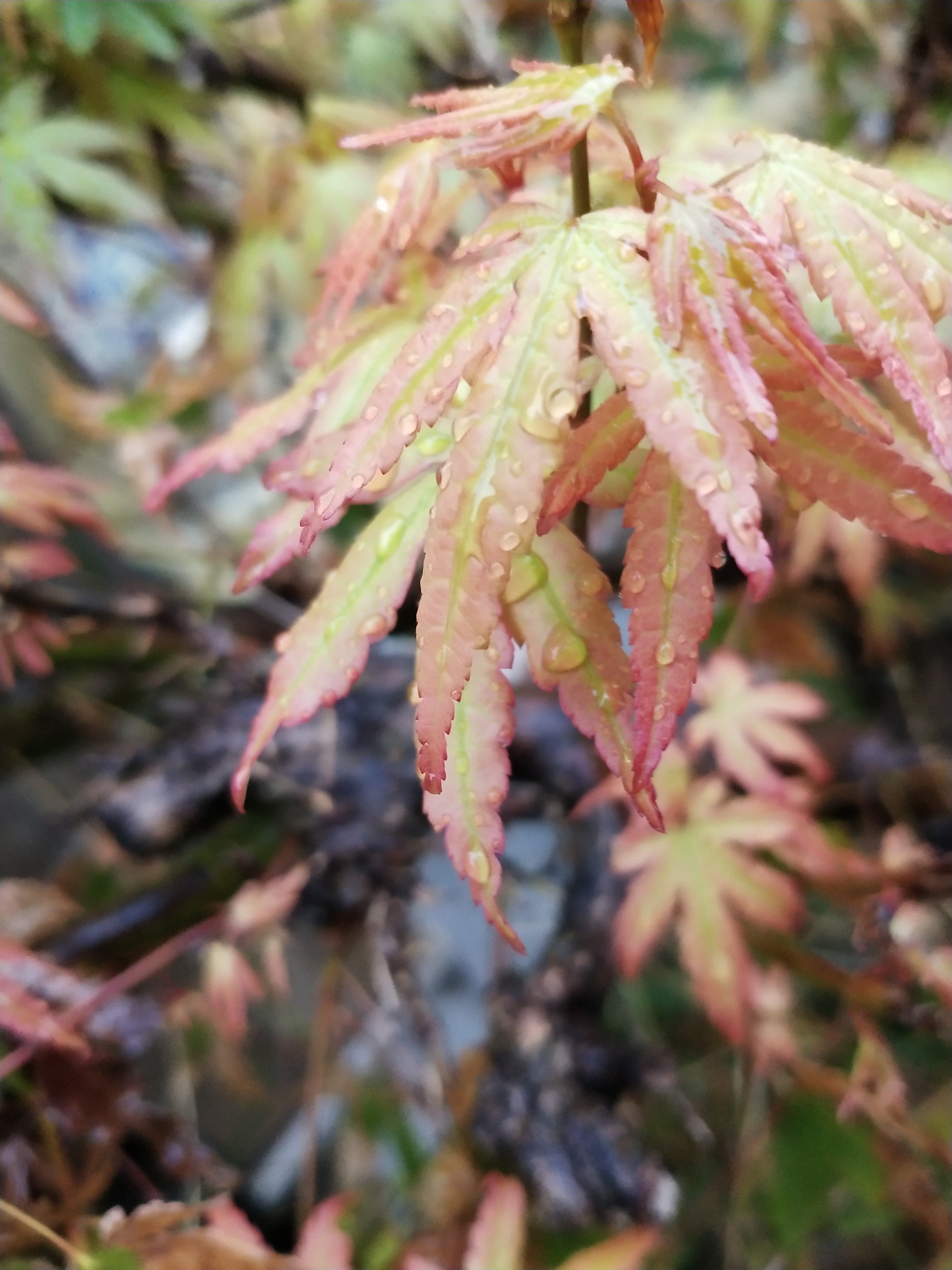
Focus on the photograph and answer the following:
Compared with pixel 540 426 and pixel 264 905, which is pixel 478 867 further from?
pixel 264 905

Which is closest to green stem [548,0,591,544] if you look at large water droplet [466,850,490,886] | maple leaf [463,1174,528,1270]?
large water droplet [466,850,490,886]

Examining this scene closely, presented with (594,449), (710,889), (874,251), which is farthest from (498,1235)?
(874,251)

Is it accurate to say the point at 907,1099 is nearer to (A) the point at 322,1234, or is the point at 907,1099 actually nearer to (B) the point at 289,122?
(A) the point at 322,1234

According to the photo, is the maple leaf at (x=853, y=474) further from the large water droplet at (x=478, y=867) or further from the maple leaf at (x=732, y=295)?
the large water droplet at (x=478, y=867)

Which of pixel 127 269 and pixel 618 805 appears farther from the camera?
pixel 127 269

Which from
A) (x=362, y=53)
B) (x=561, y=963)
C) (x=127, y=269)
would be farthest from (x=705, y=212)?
(x=127, y=269)

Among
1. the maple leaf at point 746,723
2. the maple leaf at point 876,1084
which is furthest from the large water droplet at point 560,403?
the maple leaf at point 876,1084

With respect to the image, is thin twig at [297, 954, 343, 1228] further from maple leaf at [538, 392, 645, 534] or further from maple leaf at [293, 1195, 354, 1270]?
maple leaf at [538, 392, 645, 534]
